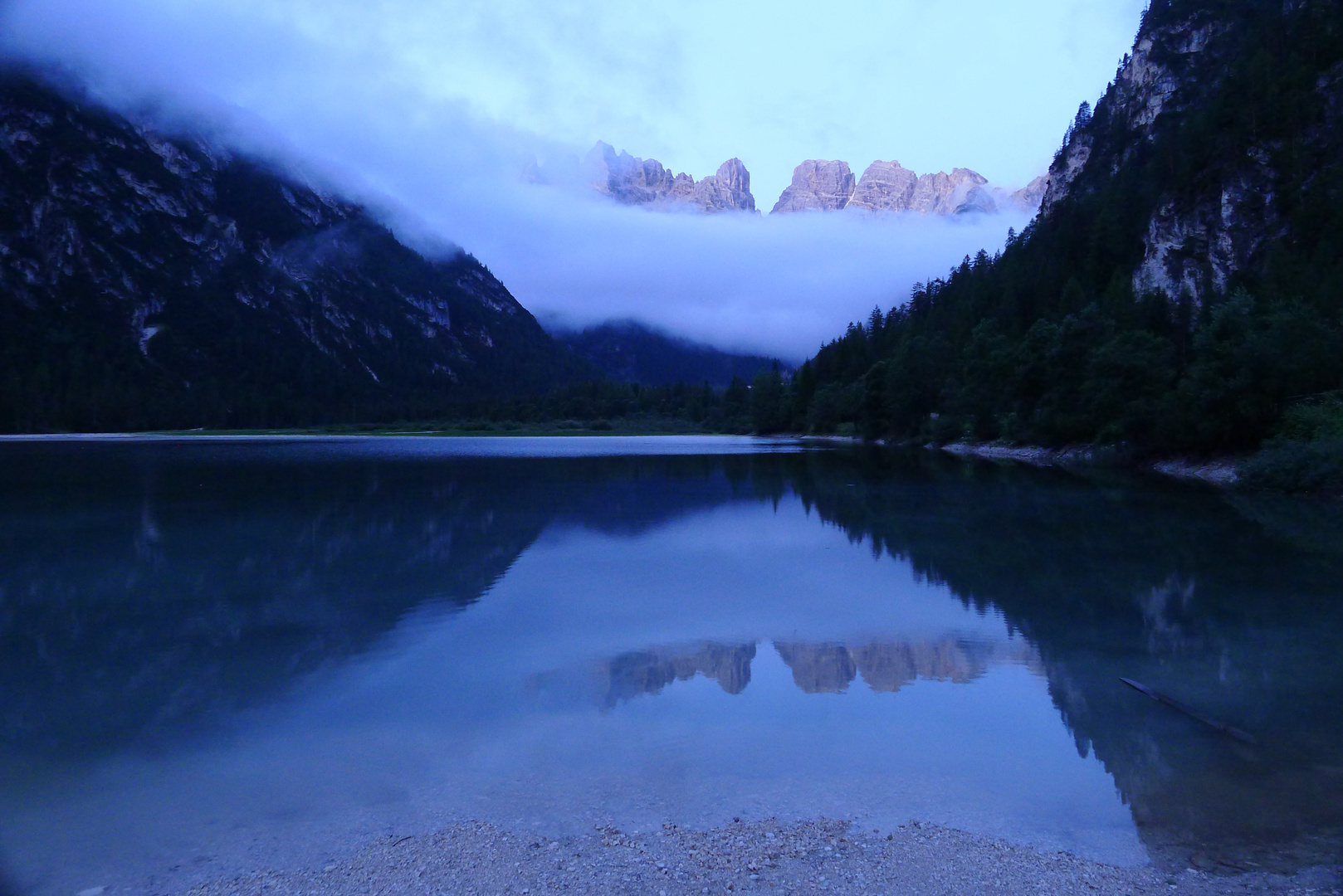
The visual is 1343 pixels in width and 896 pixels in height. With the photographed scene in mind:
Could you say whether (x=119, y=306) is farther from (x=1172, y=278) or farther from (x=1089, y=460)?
(x=1089, y=460)

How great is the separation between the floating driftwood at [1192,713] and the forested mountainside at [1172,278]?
2841cm

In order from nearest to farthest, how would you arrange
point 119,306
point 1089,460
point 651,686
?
point 651,686
point 1089,460
point 119,306

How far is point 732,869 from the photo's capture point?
5.34 metres

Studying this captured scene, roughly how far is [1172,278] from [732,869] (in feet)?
261

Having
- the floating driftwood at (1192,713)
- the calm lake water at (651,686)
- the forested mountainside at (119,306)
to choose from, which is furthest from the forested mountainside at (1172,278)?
the forested mountainside at (119,306)

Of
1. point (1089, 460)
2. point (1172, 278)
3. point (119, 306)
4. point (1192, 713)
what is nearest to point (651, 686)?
point (1192, 713)

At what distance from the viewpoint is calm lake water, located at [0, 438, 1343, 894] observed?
6215 millimetres

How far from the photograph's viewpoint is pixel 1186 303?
64.8 m

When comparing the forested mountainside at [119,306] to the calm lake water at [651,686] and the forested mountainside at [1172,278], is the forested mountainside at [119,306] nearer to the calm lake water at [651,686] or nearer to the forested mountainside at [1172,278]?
the forested mountainside at [1172,278]

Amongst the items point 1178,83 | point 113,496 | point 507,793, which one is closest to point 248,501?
point 113,496

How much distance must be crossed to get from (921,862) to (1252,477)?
3264 cm

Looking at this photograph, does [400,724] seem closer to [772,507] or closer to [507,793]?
[507,793]

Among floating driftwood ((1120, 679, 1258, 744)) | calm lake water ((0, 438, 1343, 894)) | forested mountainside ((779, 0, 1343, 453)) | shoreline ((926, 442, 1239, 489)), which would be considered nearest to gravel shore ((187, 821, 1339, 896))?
calm lake water ((0, 438, 1343, 894))

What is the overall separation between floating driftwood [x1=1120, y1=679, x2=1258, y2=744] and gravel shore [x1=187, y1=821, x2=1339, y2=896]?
8.88ft
